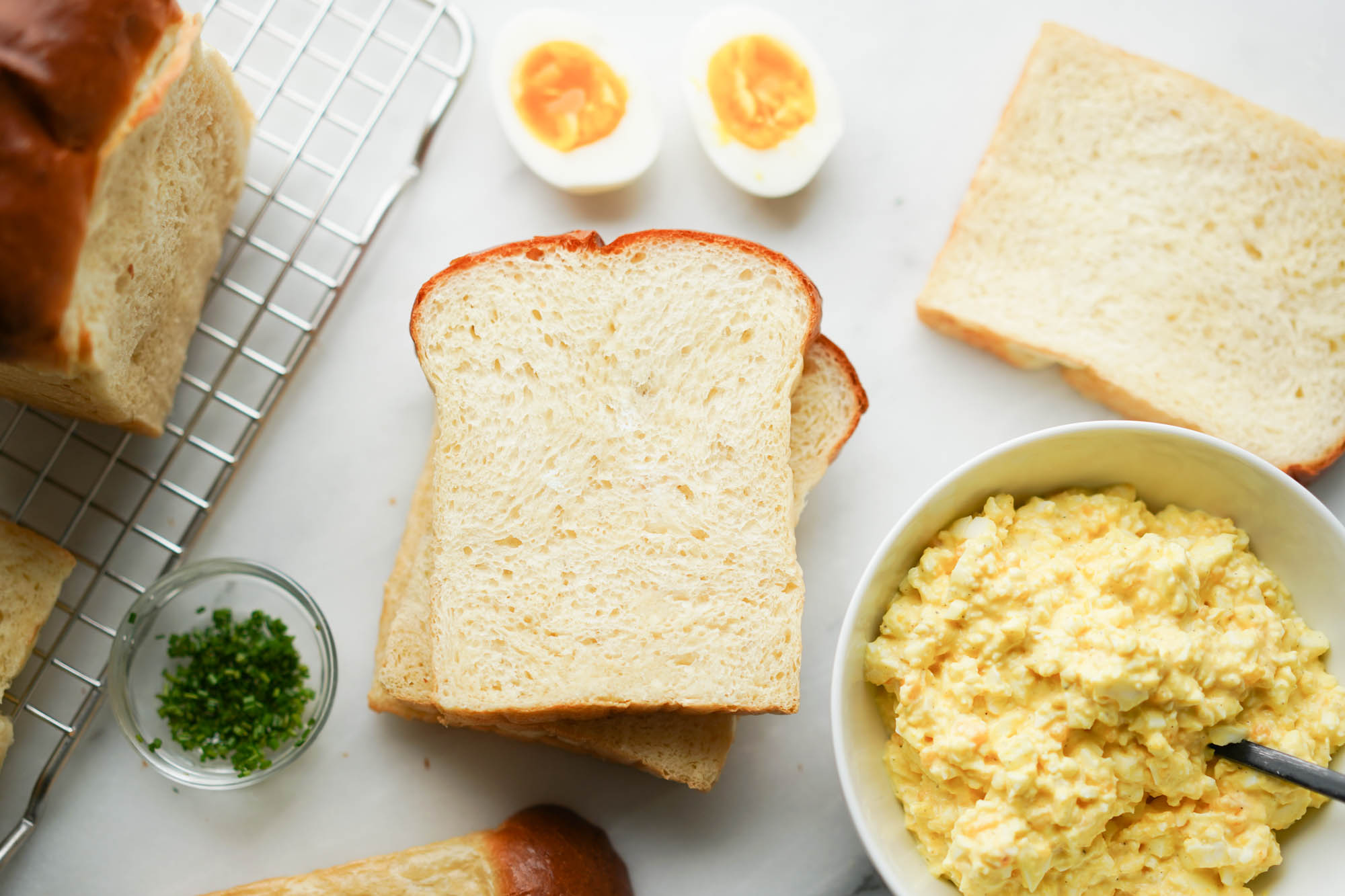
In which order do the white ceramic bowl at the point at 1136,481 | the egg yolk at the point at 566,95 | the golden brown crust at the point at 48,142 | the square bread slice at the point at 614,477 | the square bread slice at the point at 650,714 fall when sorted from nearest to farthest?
the golden brown crust at the point at 48,142, the white ceramic bowl at the point at 1136,481, the square bread slice at the point at 614,477, the square bread slice at the point at 650,714, the egg yolk at the point at 566,95

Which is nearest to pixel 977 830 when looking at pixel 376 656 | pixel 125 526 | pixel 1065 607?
pixel 1065 607

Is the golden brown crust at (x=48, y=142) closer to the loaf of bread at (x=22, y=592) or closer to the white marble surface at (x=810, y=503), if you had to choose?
the loaf of bread at (x=22, y=592)

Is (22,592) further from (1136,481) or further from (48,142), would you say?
(1136,481)

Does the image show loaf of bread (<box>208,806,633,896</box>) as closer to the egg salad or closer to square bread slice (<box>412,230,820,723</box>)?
square bread slice (<box>412,230,820,723</box>)

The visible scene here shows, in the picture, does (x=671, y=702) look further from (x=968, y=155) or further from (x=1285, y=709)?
(x=968, y=155)

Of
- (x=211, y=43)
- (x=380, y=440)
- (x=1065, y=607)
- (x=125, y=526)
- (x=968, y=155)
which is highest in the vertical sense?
(x=968, y=155)

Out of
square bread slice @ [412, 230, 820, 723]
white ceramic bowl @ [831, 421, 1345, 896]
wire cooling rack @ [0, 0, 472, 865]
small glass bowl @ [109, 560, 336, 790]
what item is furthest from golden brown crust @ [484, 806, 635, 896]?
wire cooling rack @ [0, 0, 472, 865]

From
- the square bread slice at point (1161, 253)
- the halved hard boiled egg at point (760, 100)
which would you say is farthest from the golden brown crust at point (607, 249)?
the square bread slice at point (1161, 253)
